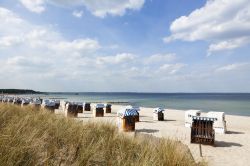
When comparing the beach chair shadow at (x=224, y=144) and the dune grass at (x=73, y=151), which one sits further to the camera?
the beach chair shadow at (x=224, y=144)

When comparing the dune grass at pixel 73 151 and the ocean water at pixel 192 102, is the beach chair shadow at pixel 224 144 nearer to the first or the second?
the dune grass at pixel 73 151

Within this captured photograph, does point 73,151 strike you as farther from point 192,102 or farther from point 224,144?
point 192,102

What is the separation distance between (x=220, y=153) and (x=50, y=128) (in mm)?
5216

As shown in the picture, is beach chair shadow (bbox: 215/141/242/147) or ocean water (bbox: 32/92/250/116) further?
ocean water (bbox: 32/92/250/116)

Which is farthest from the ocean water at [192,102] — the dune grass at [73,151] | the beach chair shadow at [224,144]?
the dune grass at [73,151]

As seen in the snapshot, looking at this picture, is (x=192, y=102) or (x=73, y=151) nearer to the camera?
(x=73, y=151)

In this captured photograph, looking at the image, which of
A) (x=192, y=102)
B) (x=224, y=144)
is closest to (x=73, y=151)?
(x=224, y=144)

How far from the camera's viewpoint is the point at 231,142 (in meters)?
11.3

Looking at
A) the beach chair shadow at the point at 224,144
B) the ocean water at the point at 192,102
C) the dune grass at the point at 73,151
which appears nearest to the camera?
the dune grass at the point at 73,151

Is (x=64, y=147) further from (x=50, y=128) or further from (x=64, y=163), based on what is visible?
(x=50, y=128)

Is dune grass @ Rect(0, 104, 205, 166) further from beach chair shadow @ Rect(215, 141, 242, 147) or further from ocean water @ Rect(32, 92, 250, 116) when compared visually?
ocean water @ Rect(32, 92, 250, 116)

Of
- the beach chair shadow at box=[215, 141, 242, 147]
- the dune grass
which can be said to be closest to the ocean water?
the beach chair shadow at box=[215, 141, 242, 147]

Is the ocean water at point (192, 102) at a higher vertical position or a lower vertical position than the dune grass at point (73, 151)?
higher

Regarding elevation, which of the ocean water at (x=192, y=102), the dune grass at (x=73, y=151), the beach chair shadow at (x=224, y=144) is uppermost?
the ocean water at (x=192, y=102)
